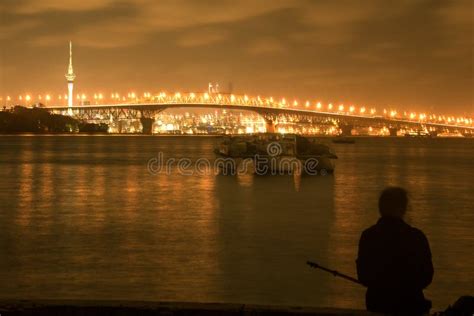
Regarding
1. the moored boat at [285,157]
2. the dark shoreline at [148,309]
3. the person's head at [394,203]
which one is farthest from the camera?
the moored boat at [285,157]

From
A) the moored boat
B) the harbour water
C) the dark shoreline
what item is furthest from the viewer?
the moored boat

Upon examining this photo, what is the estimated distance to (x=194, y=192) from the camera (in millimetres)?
21422

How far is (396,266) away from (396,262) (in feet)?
0.08

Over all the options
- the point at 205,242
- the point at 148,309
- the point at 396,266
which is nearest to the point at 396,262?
the point at 396,266

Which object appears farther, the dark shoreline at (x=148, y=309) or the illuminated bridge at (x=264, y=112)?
the illuminated bridge at (x=264, y=112)

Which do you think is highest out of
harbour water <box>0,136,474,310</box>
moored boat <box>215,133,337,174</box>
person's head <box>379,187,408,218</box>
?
person's head <box>379,187,408,218</box>

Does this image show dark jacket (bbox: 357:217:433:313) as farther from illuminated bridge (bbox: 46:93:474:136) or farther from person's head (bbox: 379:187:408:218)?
illuminated bridge (bbox: 46:93:474:136)

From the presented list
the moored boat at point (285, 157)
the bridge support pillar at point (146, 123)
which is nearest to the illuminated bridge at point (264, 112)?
the bridge support pillar at point (146, 123)

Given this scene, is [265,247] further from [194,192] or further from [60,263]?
[194,192]

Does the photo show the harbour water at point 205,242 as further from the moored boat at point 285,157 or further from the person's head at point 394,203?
the moored boat at point 285,157

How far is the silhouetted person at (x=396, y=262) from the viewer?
13.0 feet

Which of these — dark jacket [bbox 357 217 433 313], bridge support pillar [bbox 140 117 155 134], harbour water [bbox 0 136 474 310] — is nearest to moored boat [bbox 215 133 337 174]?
harbour water [bbox 0 136 474 310]

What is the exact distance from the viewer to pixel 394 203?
156 inches

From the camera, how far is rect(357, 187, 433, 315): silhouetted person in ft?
13.0
